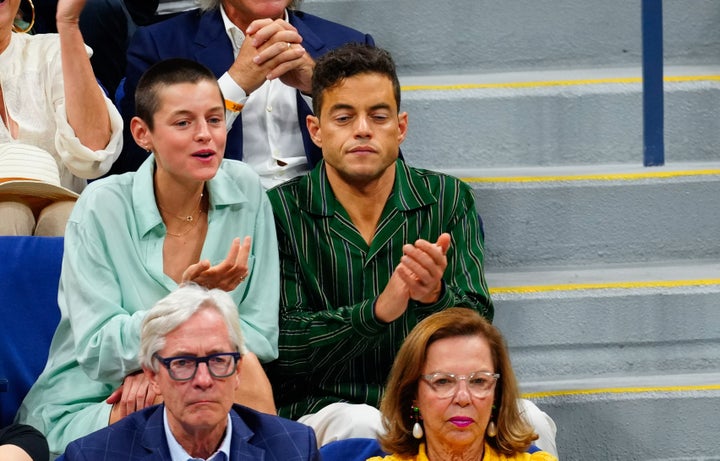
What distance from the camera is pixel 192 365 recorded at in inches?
97.2

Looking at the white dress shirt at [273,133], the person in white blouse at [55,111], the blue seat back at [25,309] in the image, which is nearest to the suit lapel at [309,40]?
the white dress shirt at [273,133]

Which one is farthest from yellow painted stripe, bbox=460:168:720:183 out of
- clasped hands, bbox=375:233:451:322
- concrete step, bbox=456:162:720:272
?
clasped hands, bbox=375:233:451:322

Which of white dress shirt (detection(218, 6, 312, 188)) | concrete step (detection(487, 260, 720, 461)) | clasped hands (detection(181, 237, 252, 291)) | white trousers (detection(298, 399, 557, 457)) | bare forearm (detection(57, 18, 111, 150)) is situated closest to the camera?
clasped hands (detection(181, 237, 252, 291))

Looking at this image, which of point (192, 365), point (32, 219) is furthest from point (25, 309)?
point (192, 365)

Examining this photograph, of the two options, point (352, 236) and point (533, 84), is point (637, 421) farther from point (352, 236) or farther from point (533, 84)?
point (533, 84)

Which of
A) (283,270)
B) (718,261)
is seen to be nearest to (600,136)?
(718,261)

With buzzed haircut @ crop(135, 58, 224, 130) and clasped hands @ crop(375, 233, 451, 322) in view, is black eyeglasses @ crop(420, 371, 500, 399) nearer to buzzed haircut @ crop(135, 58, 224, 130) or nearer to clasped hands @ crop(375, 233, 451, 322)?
clasped hands @ crop(375, 233, 451, 322)

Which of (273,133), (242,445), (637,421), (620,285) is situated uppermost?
(273,133)

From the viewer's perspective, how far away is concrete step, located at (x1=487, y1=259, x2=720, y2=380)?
3.50 metres

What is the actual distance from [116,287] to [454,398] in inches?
31.0

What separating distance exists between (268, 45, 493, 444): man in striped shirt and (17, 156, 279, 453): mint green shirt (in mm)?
110

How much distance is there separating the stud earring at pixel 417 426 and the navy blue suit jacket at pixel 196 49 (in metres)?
1.09

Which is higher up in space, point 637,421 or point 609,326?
point 609,326

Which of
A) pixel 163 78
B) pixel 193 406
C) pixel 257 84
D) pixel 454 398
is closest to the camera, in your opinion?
pixel 193 406
